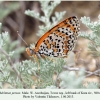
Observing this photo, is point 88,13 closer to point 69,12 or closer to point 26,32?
point 69,12

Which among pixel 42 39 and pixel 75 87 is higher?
pixel 42 39
